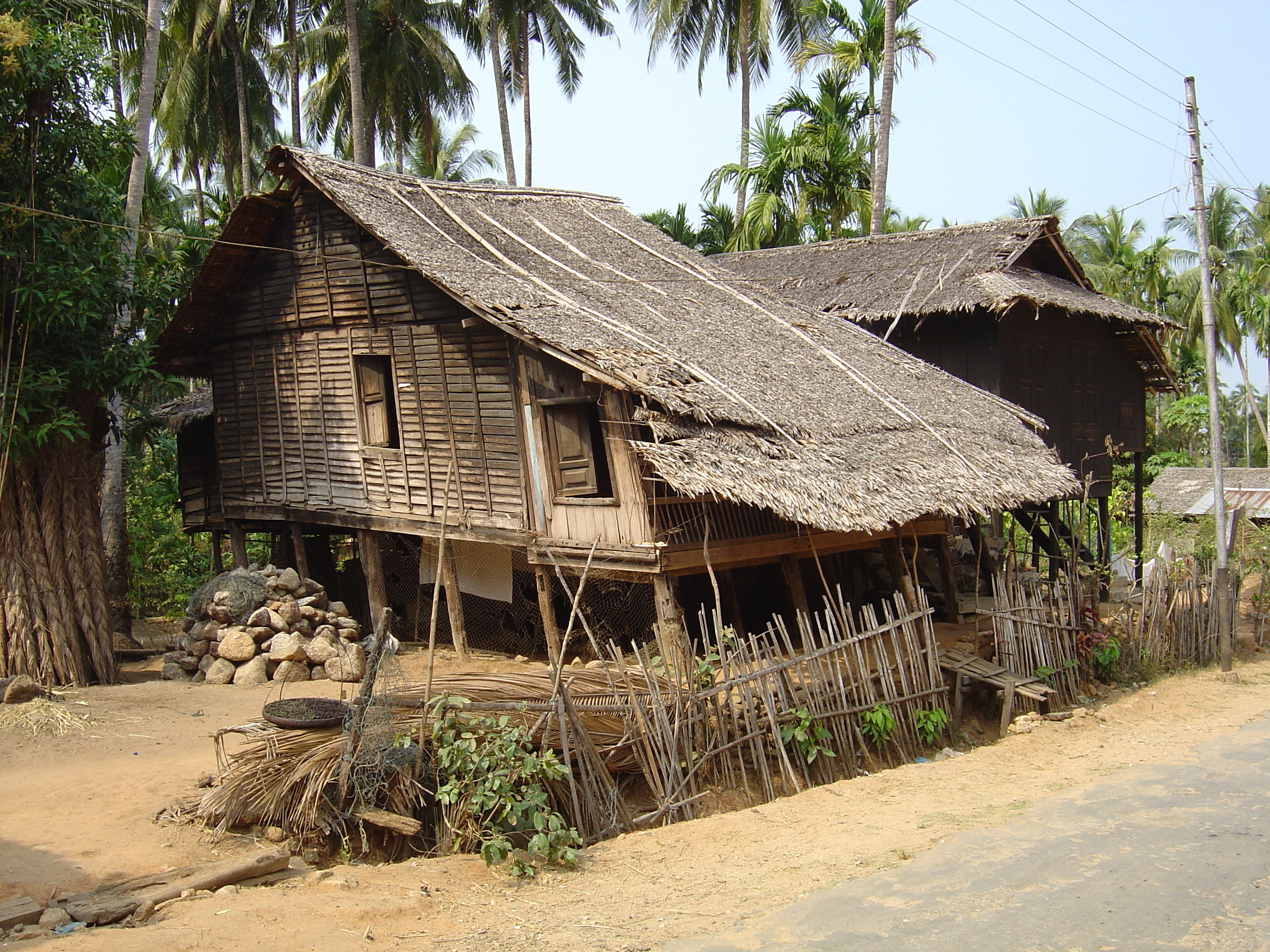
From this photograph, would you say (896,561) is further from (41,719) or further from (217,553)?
(217,553)

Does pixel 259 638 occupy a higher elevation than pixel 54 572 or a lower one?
lower

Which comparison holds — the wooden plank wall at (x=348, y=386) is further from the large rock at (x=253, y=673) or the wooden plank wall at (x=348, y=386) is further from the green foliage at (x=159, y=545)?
the green foliage at (x=159, y=545)

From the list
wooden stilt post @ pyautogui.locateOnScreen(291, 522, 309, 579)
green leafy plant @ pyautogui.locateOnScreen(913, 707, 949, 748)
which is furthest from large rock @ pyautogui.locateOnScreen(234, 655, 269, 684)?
green leafy plant @ pyautogui.locateOnScreen(913, 707, 949, 748)

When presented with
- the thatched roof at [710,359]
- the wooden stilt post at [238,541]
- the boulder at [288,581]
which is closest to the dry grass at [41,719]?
the boulder at [288,581]

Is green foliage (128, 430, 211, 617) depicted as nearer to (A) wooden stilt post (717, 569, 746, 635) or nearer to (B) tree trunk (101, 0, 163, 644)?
(B) tree trunk (101, 0, 163, 644)

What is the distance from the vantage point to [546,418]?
1088cm

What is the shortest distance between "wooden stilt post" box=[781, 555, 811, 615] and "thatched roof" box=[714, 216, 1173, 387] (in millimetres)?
5254

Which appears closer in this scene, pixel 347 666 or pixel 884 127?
pixel 347 666

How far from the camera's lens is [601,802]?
7.12 metres

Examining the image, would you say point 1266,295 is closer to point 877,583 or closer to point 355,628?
point 877,583

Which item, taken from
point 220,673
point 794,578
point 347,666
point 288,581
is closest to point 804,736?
point 794,578

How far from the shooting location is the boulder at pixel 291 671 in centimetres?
1136

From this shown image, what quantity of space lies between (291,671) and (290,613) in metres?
0.79

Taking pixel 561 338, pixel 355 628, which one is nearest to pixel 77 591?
pixel 355 628
